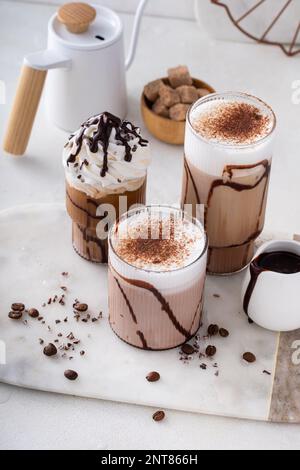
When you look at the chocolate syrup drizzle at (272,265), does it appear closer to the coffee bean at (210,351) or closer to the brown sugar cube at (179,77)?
the coffee bean at (210,351)

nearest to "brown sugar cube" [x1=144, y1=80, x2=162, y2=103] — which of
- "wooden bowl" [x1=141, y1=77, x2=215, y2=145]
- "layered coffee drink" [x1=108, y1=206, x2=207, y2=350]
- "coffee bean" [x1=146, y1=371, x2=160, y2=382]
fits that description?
"wooden bowl" [x1=141, y1=77, x2=215, y2=145]

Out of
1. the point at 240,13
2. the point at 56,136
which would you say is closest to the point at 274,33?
the point at 240,13

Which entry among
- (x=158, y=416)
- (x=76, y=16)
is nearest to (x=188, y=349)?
(x=158, y=416)

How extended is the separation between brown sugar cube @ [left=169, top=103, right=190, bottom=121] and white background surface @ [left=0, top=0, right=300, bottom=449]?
84 millimetres

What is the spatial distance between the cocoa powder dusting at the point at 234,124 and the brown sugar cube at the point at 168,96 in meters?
0.32

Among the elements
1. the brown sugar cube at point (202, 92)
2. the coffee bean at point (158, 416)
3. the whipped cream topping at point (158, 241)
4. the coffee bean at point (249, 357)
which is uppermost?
the whipped cream topping at point (158, 241)

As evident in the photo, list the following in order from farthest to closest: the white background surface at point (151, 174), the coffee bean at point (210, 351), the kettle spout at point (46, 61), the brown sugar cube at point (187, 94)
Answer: the brown sugar cube at point (187, 94), the kettle spout at point (46, 61), the coffee bean at point (210, 351), the white background surface at point (151, 174)

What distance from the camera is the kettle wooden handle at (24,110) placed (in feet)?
5.93

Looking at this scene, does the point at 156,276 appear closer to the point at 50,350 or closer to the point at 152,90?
the point at 50,350

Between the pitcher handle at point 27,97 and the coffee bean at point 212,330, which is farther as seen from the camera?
the pitcher handle at point 27,97

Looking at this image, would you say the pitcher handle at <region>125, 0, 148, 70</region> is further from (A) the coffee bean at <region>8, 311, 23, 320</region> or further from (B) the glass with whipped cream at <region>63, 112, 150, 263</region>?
(A) the coffee bean at <region>8, 311, 23, 320</region>

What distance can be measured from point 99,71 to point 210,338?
2.15 feet

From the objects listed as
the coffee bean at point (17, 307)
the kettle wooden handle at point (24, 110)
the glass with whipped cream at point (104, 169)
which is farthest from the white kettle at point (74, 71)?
the coffee bean at point (17, 307)
